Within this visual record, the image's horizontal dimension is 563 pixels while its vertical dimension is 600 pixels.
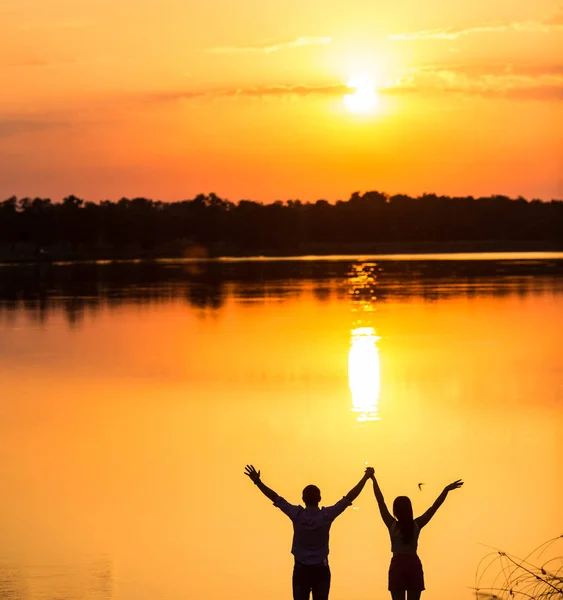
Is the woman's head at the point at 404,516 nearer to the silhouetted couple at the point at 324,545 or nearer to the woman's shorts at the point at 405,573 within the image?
the silhouetted couple at the point at 324,545

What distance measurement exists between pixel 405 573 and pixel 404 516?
0.62 m

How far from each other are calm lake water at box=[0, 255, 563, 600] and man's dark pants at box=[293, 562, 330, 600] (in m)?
3.49

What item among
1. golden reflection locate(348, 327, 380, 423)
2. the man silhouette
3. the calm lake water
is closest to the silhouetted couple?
the man silhouette

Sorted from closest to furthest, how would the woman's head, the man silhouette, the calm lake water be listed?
the woman's head
the man silhouette
the calm lake water

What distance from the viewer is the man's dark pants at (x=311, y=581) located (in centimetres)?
1094

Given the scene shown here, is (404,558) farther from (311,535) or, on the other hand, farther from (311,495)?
(311,495)

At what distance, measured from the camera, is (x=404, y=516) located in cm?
1043

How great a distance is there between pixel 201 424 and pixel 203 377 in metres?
8.64

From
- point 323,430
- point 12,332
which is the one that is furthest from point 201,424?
point 12,332

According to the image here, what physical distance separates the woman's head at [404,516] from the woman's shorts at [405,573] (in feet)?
0.72

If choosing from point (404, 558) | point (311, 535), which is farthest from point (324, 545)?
point (404, 558)

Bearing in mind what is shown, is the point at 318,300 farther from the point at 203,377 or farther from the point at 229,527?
the point at 229,527

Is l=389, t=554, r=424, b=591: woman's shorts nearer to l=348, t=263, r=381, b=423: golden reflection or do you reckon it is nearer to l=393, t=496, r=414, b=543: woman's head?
l=393, t=496, r=414, b=543: woman's head

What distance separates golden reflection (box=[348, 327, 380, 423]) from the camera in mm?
28359
